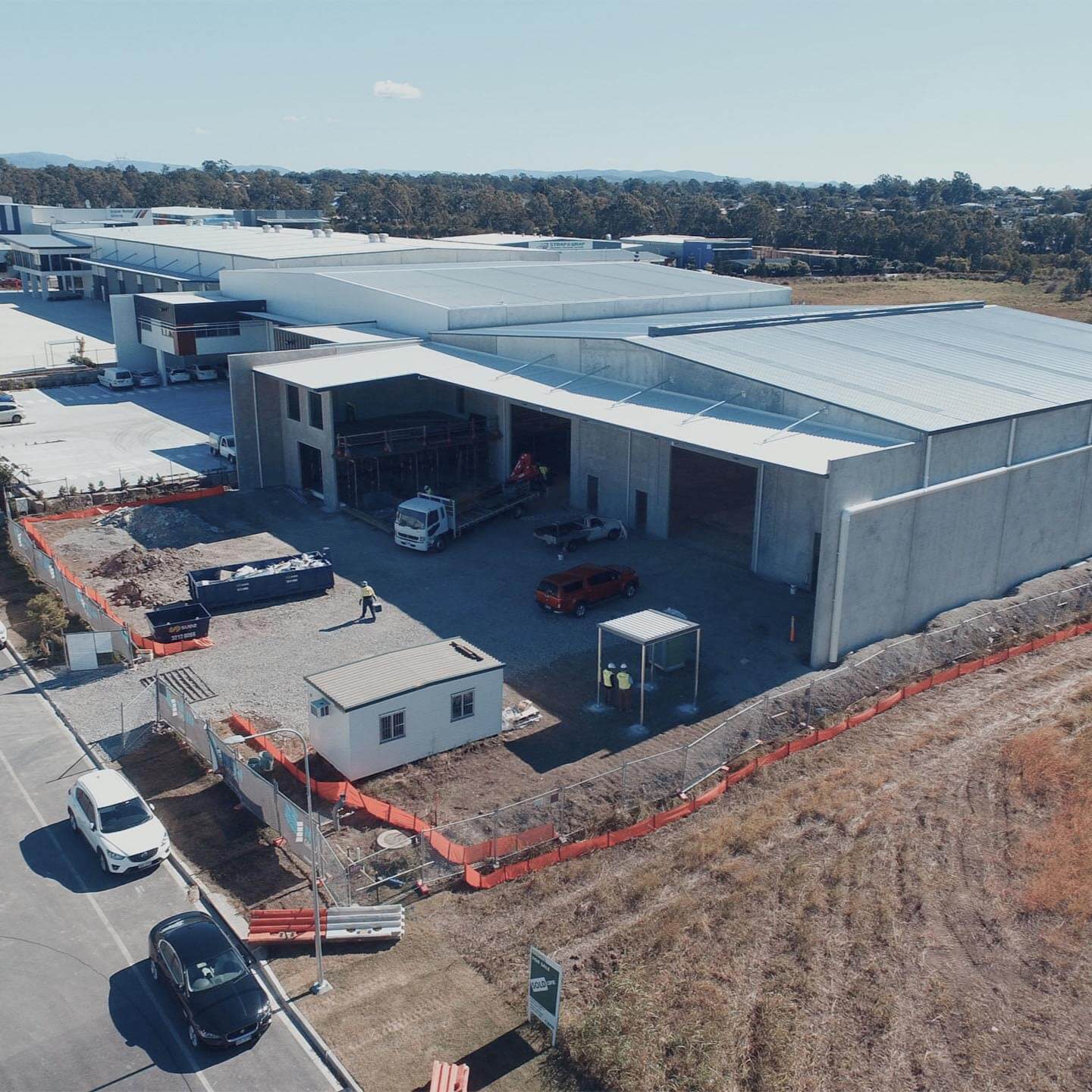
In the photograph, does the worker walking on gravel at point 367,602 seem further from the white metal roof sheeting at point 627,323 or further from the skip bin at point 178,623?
the white metal roof sheeting at point 627,323

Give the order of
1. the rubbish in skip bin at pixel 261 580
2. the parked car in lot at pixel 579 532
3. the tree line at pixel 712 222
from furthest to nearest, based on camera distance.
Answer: the tree line at pixel 712 222 → the parked car in lot at pixel 579 532 → the rubbish in skip bin at pixel 261 580

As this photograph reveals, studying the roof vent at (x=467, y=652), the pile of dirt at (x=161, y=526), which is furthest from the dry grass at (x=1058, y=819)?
the pile of dirt at (x=161, y=526)

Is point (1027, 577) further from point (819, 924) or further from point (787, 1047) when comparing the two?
point (787, 1047)

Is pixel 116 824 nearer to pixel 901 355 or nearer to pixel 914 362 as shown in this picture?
pixel 914 362

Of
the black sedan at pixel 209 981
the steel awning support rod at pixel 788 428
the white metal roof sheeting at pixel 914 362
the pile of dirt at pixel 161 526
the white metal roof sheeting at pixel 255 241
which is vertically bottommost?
the black sedan at pixel 209 981

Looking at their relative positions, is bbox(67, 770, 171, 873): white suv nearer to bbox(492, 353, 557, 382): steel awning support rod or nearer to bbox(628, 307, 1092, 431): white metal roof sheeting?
bbox(628, 307, 1092, 431): white metal roof sheeting

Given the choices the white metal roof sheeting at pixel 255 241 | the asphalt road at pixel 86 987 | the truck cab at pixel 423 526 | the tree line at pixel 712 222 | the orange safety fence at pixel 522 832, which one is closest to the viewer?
the asphalt road at pixel 86 987

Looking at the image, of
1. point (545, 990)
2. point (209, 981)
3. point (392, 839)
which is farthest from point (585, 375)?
point (209, 981)

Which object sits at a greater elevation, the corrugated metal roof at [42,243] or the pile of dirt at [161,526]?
the corrugated metal roof at [42,243]

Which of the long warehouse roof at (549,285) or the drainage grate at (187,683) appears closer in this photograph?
the drainage grate at (187,683)
